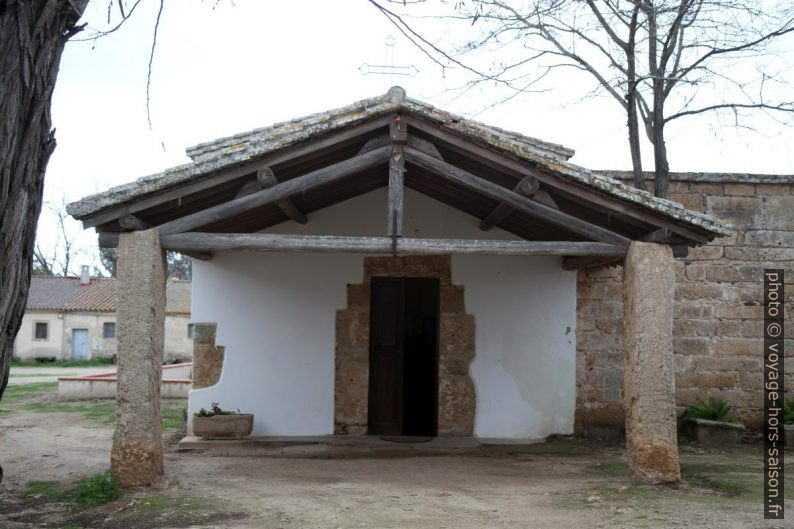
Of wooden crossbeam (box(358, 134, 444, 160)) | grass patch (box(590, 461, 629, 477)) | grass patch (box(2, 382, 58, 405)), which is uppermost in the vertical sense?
wooden crossbeam (box(358, 134, 444, 160))

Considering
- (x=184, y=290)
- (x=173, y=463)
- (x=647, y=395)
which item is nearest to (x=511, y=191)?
(x=647, y=395)

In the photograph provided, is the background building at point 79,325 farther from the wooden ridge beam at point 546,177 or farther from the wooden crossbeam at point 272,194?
the wooden ridge beam at point 546,177

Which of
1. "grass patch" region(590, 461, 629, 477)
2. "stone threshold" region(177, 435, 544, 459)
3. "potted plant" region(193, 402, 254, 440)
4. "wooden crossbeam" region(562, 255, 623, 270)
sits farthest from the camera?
"potted plant" region(193, 402, 254, 440)

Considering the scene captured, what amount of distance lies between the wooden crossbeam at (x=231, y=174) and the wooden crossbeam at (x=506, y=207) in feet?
4.11

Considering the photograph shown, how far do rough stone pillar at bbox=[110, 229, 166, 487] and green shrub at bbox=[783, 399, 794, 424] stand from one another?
7.23m

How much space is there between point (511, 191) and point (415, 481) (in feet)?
8.67

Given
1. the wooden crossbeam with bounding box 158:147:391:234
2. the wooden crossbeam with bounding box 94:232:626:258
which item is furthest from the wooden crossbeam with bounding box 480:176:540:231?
the wooden crossbeam with bounding box 158:147:391:234

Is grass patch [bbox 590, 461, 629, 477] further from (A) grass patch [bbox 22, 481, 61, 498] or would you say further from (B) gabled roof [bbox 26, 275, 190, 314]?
(B) gabled roof [bbox 26, 275, 190, 314]

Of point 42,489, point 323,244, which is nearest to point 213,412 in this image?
point 42,489

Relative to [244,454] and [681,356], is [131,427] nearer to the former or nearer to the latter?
[244,454]

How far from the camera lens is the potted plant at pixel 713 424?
888cm

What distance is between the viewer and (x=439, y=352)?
29.4 feet

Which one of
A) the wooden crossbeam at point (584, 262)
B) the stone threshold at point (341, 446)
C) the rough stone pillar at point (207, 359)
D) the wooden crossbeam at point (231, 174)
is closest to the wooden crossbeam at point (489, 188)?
the wooden crossbeam at point (231, 174)

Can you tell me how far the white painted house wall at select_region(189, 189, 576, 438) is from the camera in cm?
883
